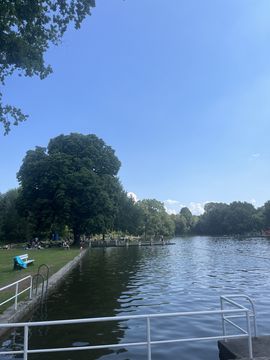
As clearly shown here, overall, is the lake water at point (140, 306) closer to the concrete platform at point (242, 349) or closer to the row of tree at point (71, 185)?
the concrete platform at point (242, 349)

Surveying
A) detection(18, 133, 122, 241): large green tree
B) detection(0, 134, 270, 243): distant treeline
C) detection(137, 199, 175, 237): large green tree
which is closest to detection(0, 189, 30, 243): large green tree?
detection(0, 134, 270, 243): distant treeline

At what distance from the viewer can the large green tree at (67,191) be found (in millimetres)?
57500

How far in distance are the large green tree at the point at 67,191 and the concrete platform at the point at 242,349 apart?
49.3m

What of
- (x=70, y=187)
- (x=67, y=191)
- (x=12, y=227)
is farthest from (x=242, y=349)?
(x=12, y=227)

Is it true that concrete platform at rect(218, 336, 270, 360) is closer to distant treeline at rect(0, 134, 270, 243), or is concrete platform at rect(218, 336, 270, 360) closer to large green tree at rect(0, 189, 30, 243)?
distant treeline at rect(0, 134, 270, 243)

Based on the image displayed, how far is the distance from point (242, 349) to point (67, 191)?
52.1m

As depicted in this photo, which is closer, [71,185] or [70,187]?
[71,185]

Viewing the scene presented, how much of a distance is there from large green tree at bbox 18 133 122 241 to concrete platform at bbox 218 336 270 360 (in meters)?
49.3

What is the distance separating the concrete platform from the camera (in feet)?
23.3

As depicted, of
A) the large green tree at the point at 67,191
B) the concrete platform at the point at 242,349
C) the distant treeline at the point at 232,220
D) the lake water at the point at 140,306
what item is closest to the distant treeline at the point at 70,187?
the large green tree at the point at 67,191

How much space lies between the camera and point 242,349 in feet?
24.5

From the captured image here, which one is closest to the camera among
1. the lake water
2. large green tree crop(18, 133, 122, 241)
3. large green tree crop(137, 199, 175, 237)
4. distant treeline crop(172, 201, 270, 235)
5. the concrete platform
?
the concrete platform

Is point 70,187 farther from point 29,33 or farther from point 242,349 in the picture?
point 242,349

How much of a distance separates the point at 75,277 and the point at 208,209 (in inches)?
5996
